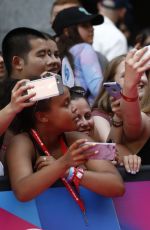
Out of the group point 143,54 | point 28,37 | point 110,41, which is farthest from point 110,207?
point 110,41

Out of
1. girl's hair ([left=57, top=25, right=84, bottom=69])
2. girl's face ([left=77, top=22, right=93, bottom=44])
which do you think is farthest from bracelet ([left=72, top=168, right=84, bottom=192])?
girl's face ([left=77, top=22, right=93, bottom=44])

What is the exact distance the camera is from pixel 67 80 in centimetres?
469

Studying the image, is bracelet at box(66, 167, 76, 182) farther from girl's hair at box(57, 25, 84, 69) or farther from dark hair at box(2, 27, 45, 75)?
girl's hair at box(57, 25, 84, 69)

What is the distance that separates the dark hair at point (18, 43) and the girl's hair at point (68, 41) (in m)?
0.77

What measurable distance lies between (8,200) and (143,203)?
0.79 m

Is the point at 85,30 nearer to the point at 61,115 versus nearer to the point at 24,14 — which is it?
the point at 24,14

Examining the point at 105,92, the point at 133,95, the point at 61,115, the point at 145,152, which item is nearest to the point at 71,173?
the point at 61,115

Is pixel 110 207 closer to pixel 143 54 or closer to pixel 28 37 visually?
pixel 143 54

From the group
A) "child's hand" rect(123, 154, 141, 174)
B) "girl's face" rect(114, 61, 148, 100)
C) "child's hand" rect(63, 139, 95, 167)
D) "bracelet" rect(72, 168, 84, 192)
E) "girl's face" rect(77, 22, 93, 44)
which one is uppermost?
"child's hand" rect(63, 139, 95, 167)

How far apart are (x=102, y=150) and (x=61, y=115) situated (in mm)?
551

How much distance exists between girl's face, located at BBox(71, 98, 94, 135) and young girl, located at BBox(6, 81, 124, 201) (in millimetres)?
406

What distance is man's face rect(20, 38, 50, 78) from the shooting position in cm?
494

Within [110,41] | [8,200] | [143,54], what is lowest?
[110,41]

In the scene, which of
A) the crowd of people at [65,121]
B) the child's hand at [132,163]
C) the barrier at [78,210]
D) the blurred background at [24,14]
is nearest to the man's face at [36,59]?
the crowd of people at [65,121]
